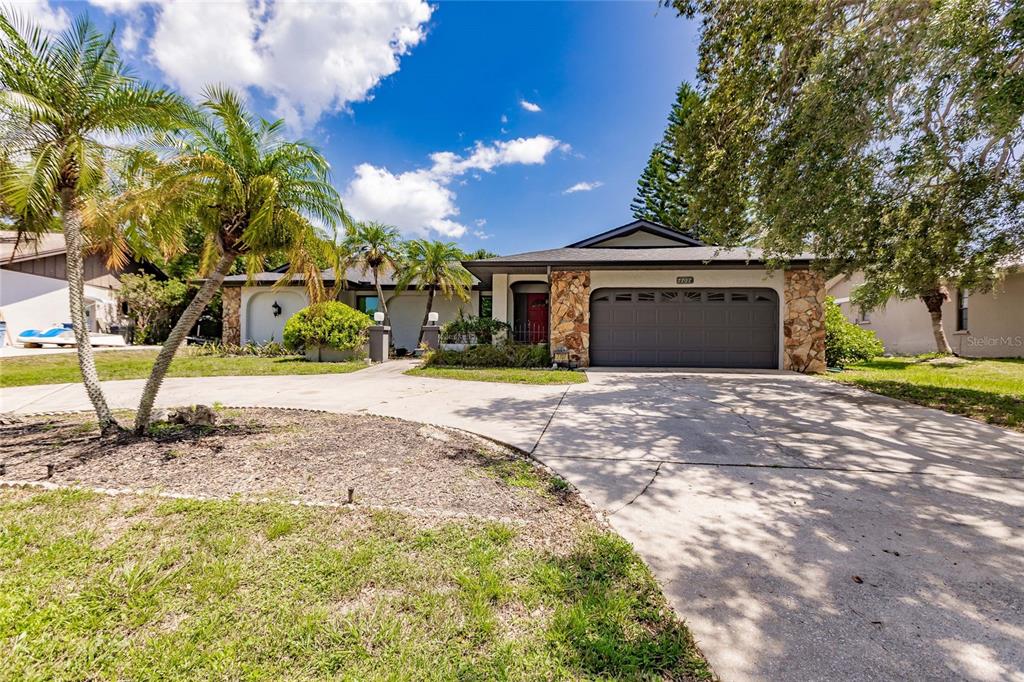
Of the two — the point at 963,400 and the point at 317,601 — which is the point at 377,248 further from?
the point at 963,400

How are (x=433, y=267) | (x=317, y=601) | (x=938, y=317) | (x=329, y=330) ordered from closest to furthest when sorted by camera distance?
(x=317, y=601)
(x=329, y=330)
(x=938, y=317)
(x=433, y=267)

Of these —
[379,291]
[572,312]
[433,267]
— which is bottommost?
[572,312]

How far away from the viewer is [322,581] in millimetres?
2172

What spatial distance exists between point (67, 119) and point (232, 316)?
14.8 meters

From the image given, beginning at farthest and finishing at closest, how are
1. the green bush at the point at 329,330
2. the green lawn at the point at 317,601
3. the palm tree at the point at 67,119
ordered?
the green bush at the point at 329,330, the palm tree at the point at 67,119, the green lawn at the point at 317,601

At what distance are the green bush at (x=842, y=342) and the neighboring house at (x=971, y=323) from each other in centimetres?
146

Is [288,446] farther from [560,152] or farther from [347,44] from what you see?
[560,152]

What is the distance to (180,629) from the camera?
6.00 feet

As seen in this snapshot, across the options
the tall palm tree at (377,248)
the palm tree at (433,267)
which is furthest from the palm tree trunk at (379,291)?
the palm tree at (433,267)

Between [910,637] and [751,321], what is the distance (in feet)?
37.8

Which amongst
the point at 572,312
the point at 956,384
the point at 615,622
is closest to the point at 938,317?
the point at 956,384

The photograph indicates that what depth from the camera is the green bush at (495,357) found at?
1231 cm

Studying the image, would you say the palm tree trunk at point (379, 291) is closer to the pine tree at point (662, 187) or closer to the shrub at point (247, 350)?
the shrub at point (247, 350)

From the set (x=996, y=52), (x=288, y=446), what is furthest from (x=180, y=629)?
(x=996, y=52)
